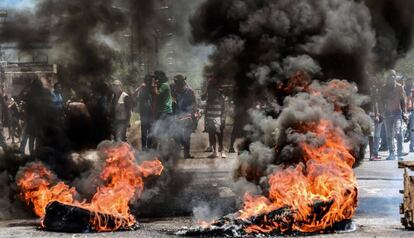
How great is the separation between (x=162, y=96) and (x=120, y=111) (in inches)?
44.3

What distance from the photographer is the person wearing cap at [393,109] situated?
18188mm

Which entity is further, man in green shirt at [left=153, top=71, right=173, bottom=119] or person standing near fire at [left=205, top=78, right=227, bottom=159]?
person standing near fire at [left=205, top=78, right=227, bottom=159]

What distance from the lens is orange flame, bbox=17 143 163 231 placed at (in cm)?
1015

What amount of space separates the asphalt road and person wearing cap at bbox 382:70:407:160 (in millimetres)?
706

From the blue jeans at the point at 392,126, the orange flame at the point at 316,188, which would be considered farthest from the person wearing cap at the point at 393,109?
the orange flame at the point at 316,188

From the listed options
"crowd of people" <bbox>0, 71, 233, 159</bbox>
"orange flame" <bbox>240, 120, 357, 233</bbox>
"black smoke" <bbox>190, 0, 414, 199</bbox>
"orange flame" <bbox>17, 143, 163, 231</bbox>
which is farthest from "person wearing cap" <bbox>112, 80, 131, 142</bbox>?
"orange flame" <bbox>240, 120, 357, 233</bbox>

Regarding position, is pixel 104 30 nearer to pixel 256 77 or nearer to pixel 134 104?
pixel 256 77

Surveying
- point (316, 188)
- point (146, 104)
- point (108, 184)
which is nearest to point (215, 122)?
point (146, 104)

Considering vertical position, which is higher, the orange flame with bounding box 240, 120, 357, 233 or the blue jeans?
the blue jeans

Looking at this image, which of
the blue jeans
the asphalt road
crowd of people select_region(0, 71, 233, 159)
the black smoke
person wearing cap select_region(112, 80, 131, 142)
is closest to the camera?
the asphalt road

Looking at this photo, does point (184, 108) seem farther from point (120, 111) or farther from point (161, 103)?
point (120, 111)

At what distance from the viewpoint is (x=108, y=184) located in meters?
11.0

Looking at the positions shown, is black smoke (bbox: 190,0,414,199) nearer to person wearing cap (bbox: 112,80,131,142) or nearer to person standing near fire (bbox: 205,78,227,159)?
person wearing cap (bbox: 112,80,131,142)

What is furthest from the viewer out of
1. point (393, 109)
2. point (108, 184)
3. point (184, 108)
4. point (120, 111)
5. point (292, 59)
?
point (393, 109)
